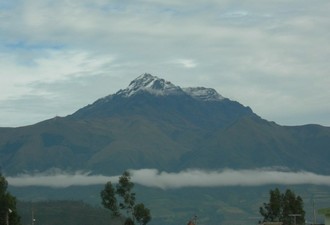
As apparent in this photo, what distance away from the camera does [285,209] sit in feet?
578

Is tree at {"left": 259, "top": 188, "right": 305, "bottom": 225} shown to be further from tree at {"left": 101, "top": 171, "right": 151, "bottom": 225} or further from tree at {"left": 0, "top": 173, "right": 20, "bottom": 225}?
tree at {"left": 0, "top": 173, "right": 20, "bottom": 225}

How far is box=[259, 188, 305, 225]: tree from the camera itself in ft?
572

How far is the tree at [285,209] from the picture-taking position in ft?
572

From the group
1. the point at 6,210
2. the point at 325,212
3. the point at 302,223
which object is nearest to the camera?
the point at 325,212

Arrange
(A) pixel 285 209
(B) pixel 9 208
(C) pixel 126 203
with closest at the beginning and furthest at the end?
(B) pixel 9 208, (C) pixel 126 203, (A) pixel 285 209

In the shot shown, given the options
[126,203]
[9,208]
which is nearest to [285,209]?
[126,203]

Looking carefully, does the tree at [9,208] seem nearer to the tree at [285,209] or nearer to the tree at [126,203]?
the tree at [126,203]

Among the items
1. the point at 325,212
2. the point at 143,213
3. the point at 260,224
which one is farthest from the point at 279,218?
the point at 325,212

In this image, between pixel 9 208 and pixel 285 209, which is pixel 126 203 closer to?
pixel 9 208

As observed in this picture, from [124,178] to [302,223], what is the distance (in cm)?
4323

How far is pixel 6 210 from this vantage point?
461ft

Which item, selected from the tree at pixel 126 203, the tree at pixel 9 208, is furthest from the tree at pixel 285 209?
the tree at pixel 9 208

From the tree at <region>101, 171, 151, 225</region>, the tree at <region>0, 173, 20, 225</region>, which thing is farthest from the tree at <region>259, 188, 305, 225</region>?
the tree at <region>0, 173, 20, 225</region>

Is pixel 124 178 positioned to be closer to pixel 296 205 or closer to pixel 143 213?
pixel 143 213
